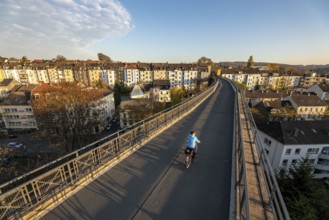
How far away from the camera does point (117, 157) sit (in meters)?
6.58

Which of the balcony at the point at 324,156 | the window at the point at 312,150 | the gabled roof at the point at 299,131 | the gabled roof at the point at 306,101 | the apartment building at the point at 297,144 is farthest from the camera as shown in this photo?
the gabled roof at the point at 306,101

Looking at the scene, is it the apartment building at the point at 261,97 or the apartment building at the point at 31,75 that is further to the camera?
the apartment building at the point at 31,75

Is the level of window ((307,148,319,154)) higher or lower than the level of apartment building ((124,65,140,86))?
lower

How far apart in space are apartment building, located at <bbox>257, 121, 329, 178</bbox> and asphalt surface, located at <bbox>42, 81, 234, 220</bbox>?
1781cm

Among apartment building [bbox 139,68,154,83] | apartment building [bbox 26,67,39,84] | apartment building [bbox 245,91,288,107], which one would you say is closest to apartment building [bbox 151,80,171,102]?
apartment building [bbox 245,91,288,107]

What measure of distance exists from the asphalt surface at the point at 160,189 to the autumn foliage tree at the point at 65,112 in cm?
1401

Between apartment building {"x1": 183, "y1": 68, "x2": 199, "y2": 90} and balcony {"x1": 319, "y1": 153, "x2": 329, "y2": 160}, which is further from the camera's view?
apartment building {"x1": 183, "y1": 68, "x2": 199, "y2": 90}

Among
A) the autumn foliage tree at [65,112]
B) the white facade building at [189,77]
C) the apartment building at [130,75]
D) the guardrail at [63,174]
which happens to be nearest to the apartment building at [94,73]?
the apartment building at [130,75]

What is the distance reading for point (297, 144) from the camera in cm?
2077

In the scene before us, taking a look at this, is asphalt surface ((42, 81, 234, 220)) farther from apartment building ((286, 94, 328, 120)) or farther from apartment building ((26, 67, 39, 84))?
apartment building ((26, 67, 39, 84))

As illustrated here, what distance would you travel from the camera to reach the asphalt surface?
165 inches

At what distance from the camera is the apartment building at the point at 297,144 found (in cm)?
2112

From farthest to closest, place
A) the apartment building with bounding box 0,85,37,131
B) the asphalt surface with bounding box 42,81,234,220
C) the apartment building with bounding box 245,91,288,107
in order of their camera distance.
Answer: the apartment building with bounding box 245,91,288,107 → the apartment building with bounding box 0,85,37,131 → the asphalt surface with bounding box 42,81,234,220

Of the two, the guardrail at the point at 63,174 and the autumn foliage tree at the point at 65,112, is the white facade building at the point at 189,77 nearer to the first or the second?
the autumn foliage tree at the point at 65,112
